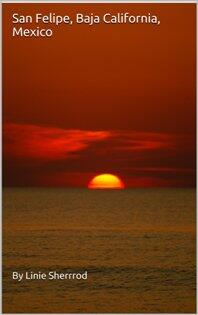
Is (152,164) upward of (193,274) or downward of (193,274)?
upward

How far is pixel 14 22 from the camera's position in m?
16.4

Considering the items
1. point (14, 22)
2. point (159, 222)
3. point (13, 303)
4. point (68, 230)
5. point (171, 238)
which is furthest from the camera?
point (159, 222)

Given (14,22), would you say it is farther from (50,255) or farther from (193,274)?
(50,255)

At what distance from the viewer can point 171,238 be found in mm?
46906

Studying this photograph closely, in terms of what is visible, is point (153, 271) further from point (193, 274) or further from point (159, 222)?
point (159, 222)

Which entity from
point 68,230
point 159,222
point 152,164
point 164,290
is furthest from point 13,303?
point 152,164

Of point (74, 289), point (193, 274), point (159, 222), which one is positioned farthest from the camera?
point (159, 222)

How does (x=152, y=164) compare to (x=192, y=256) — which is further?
(x=152, y=164)

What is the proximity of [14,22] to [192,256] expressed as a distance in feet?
69.1

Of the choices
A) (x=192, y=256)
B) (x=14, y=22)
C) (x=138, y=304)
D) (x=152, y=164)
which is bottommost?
(x=138, y=304)

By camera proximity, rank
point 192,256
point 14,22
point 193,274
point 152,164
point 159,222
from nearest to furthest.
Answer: point 14,22
point 193,274
point 192,256
point 159,222
point 152,164

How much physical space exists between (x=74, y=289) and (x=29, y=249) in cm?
1365

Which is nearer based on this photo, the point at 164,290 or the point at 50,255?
the point at 164,290

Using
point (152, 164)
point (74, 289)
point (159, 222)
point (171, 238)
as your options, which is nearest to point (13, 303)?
point (74, 289)
